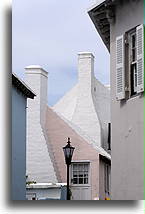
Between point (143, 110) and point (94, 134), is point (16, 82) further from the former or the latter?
point (94, 134)

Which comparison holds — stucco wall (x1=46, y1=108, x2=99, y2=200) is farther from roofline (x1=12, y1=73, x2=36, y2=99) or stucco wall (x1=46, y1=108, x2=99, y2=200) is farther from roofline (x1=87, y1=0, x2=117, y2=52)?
roofline (x1=87, y1=0, x2=117, y2=52)

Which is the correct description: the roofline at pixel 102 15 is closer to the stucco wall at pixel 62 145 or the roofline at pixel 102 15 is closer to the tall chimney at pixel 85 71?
the stucco wall at pixel 62 145

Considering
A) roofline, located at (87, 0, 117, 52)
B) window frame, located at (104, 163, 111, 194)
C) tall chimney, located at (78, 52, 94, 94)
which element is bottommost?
window frame, located at (104, 163, 111, 194)

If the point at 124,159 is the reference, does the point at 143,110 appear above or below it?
above

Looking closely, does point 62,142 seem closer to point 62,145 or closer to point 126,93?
point 62,145

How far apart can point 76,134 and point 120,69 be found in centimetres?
1501

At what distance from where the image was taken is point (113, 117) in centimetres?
1262

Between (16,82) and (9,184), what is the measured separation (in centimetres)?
731

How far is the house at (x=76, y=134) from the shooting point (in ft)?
85.2

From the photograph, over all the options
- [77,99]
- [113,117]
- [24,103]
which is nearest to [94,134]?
[77,99]

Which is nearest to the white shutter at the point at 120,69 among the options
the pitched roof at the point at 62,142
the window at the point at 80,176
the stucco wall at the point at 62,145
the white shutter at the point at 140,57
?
the white shutter at the point at 140,57

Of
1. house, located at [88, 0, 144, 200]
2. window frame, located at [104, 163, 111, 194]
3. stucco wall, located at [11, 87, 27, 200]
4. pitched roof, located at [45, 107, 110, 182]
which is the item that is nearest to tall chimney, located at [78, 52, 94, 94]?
pitched roof, located at [45, 107, 110, 182]

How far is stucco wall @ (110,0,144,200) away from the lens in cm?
1127

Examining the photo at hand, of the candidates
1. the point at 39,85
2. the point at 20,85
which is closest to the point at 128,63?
the point at 20,85
